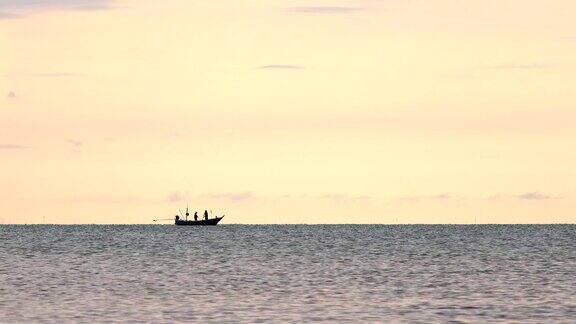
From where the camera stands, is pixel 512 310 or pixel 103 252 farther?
pixel 103 252

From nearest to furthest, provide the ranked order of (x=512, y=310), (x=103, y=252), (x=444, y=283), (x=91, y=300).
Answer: (x=512, y=310) < (x=91, y=300) < (x=444, y=283) < (x=103, y=252)

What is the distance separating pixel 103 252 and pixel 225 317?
3525 inches

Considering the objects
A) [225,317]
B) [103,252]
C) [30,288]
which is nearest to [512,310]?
[225,317]

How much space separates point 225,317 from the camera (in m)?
60.3


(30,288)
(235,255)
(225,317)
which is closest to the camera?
(225,317)

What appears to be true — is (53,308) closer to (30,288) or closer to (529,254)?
(30,288)

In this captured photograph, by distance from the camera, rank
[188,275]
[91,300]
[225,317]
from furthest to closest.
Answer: [188,275]
[91,300]
[225,317]

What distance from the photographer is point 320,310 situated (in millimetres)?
63781

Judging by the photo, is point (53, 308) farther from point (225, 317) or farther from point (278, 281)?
point (278, 281)

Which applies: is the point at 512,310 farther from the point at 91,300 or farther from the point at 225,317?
the point at 91,300

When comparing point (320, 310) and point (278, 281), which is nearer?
point (320, 310)

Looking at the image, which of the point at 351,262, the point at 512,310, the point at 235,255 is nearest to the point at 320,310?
the point at 512,310

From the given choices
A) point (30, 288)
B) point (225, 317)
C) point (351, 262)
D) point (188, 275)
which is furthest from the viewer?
point (351, 262)

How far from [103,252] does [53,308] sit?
82.8 m
